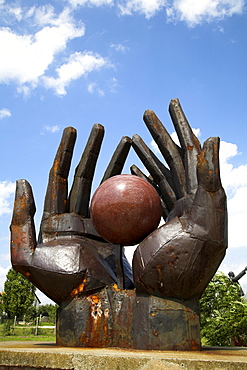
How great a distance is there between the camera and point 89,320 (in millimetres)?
6352

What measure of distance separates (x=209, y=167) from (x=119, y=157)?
2.98 meters

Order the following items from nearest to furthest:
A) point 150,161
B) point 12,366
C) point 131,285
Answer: point 12,366 < point 131,285 < point 150,161

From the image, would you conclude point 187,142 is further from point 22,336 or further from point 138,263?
point 22,336

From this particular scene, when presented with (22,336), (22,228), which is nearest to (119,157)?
(22,228)

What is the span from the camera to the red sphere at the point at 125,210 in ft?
20.8

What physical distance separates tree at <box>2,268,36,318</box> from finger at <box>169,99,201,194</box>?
82.5 feet

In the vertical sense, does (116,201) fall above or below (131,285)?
above

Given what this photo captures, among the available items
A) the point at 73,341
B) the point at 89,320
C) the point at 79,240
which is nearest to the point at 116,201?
the point at 79,240

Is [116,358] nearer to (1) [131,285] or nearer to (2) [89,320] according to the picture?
(2) [89,320]

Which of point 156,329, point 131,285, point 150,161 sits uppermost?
point 150,161

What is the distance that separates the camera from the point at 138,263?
6.37m

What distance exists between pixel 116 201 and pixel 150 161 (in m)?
2.52

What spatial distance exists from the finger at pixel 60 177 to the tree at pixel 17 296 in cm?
2367

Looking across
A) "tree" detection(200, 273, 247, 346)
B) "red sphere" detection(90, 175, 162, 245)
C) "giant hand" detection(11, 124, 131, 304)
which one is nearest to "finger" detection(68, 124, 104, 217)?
"giant hand" detection(11, 124, 131, 304)
